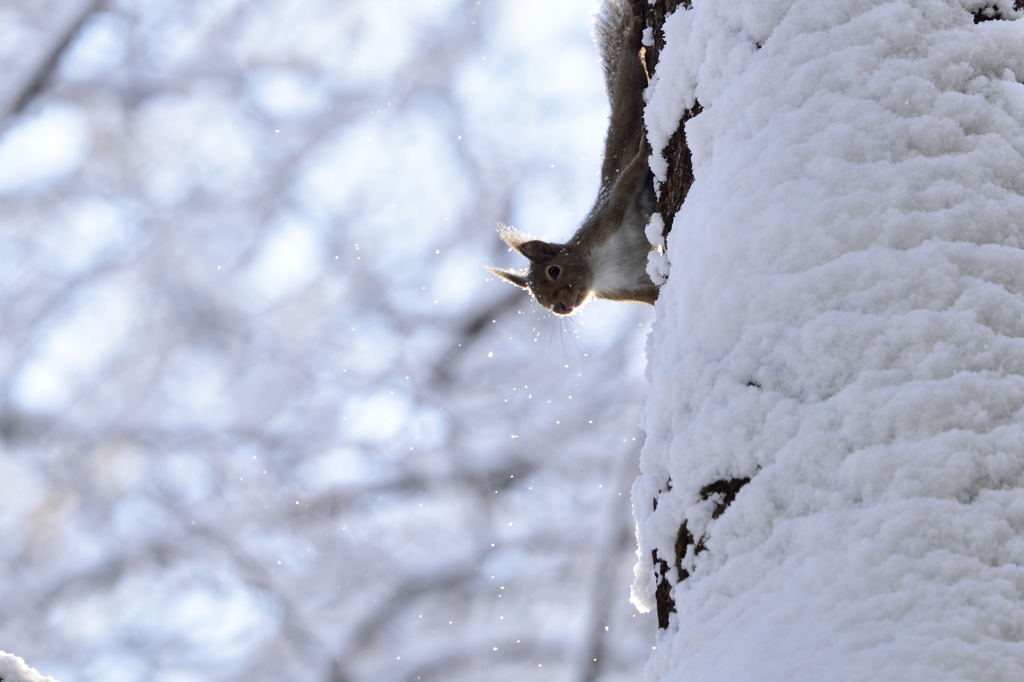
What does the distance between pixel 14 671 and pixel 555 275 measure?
2227 millimetres

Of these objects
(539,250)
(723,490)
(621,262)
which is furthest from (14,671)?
(539,250)

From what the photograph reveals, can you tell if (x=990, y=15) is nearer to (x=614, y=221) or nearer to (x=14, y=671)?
(x=614, y=221)

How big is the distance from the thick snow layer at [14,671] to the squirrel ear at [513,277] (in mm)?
2223

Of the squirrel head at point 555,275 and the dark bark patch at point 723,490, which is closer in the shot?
the dark bark patch at point 723,490

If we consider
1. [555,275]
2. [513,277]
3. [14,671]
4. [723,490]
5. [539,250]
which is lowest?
[723,490]

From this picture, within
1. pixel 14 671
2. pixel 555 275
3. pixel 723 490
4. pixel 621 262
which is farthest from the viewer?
pixel 555 275

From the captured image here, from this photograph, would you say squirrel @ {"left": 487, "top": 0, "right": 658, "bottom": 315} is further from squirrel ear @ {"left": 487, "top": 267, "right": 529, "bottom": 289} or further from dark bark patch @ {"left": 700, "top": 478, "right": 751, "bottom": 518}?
dark bark patch @ {"left": 700, "top": 478, "right": 751, "bottom": 518}

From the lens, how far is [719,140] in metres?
1.22

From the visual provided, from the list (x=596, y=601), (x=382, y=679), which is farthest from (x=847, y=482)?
(x=382, y=679)

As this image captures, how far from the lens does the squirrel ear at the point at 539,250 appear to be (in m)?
3.42

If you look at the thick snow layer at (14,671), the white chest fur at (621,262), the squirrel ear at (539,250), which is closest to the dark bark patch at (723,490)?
the thick snow layer at (14,671)

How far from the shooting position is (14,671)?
5.64 feet

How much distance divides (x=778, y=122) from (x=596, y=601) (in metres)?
5.54

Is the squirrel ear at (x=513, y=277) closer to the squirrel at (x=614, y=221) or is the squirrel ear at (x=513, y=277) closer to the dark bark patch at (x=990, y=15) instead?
the squirrel at (x=614, y=221)
